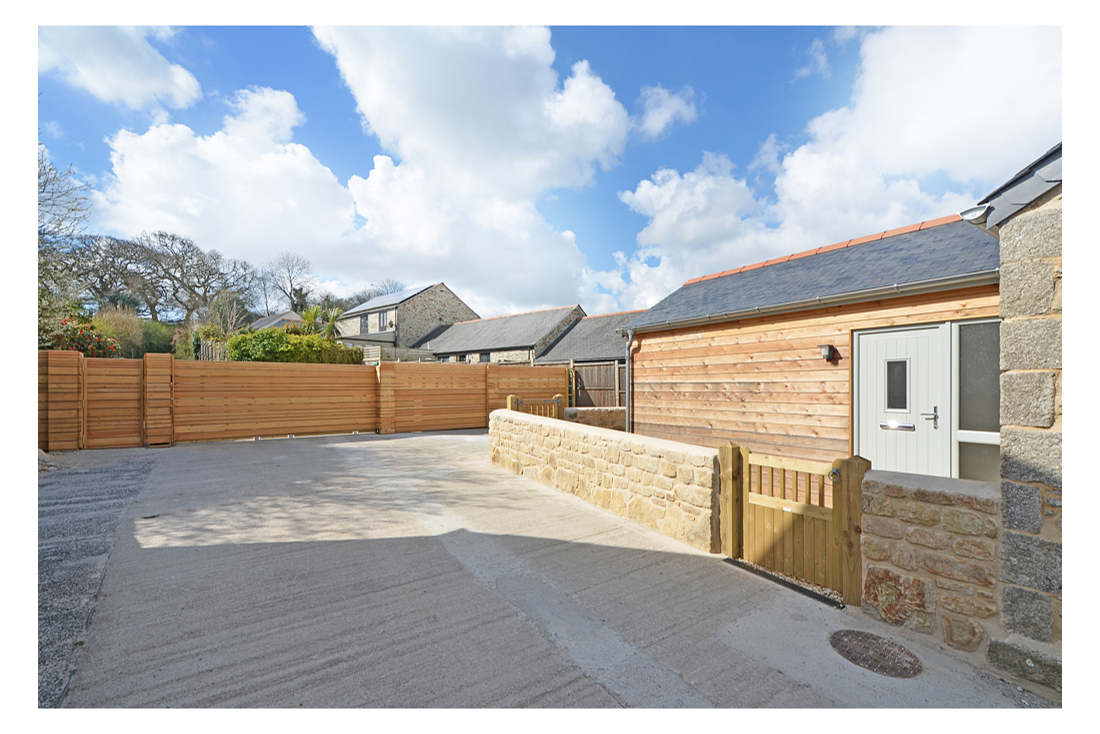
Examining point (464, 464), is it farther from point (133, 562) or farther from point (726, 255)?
point (726, 255)

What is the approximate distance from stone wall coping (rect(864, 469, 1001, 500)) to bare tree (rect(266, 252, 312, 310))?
49.8 m

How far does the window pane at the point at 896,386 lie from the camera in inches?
216

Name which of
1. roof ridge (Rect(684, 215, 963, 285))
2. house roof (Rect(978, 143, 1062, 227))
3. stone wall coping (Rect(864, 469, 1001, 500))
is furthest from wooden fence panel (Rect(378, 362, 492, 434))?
house roof (Rect(978, 143, 1062, 227))

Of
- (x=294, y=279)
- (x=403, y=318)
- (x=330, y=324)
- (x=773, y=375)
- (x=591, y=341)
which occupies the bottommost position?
(x=773, y=375)

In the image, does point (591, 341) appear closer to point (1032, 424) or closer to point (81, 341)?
point (81, 341)

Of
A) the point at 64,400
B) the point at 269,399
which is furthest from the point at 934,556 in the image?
the point at 64,400

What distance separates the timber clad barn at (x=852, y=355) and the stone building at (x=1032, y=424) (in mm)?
3209

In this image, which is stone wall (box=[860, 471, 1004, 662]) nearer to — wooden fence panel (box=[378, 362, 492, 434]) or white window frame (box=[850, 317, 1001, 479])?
white window frame (box=[850, 317, 1001, 479])

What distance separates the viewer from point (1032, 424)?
2.30 metres

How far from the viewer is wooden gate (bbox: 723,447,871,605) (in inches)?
121

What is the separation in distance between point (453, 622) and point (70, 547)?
4098 millimetres
